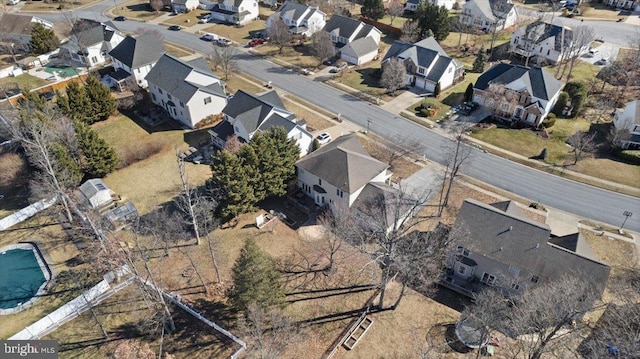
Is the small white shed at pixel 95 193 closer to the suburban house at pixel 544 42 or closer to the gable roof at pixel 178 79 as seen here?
the gable roof at pixel 178 79

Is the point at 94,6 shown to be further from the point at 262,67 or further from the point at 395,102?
the point at 395,102

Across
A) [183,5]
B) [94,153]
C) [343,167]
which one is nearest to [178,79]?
[94,153]

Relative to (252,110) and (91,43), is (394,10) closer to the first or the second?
(252,110)

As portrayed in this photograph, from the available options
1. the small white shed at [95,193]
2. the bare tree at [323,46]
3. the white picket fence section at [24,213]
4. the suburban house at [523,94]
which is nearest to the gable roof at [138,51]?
the bare tree at [323,46]

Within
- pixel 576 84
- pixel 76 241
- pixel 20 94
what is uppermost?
pixel 576 84

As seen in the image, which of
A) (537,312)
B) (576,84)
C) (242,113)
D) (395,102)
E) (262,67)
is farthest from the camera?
(262,67)

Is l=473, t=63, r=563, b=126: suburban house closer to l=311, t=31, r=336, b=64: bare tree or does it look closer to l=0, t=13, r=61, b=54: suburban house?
l=311, t=31, r=336, b=64: bare tree

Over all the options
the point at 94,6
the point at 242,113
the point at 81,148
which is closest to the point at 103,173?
the point at 81,148
